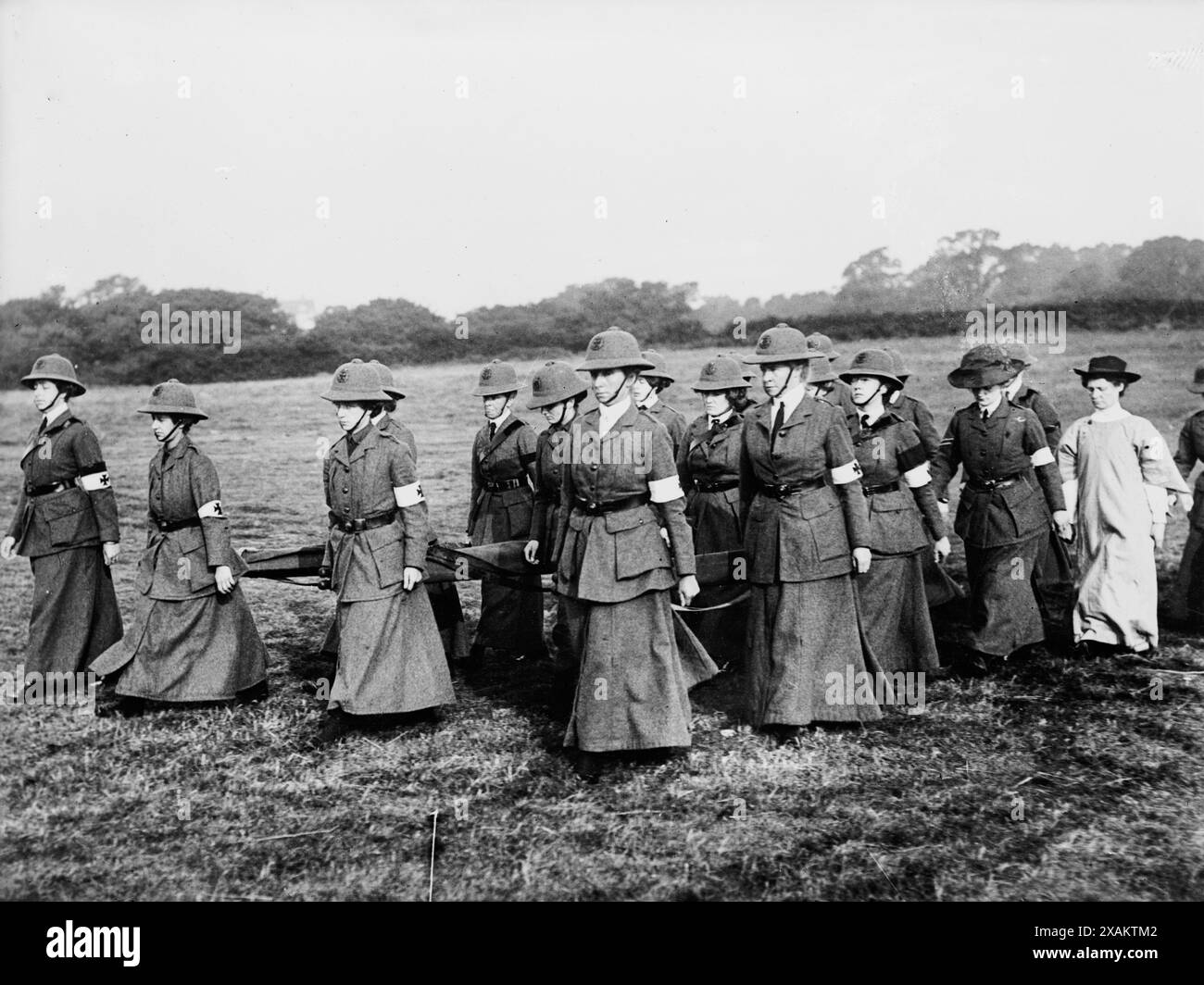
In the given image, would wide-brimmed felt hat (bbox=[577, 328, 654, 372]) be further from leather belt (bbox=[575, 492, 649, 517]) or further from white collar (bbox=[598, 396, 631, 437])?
leather belt (bbox=[575, 492, 649, 517])

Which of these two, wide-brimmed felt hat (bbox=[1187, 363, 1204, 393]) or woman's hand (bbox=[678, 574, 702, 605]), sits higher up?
wide-brimmed felt hat (bbox=[1187, 363, 1204, 393])

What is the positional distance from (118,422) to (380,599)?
1197 cm

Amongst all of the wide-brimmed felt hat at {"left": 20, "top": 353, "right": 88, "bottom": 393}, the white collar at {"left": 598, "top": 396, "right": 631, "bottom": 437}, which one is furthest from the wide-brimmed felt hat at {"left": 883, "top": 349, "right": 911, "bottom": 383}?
the wide-brimmed felt hat at {"left": 20, "top": 353, "right": 88, "bottom": 393}

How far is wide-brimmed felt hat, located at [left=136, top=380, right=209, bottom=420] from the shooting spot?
6109mm

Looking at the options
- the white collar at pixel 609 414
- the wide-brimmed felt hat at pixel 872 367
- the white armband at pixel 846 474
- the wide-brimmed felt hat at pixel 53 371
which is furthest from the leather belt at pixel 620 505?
the wide-brimmed felt hat at pixel 53 371

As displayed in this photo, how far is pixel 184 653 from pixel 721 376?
4.15 meters

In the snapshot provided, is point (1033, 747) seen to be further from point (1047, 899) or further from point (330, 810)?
point (330, 810)

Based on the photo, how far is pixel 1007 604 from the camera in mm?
6887

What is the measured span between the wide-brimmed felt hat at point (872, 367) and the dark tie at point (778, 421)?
3.63ft

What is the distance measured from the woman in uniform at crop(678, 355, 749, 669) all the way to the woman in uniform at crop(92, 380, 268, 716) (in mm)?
3320

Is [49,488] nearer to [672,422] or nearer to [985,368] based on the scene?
[672,422]

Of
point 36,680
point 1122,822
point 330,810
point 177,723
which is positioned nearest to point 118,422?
point 36,680
